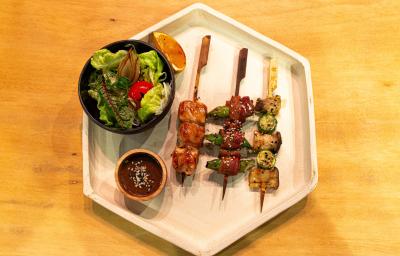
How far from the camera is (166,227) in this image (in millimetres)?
2992

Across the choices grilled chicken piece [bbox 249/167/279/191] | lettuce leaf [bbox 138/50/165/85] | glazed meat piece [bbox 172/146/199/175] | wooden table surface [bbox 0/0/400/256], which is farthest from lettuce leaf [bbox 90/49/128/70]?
grilled chicken piece [bbox 249/167/279/191]

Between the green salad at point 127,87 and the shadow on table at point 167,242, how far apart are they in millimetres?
734

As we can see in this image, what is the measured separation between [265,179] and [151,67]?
1.16 metres

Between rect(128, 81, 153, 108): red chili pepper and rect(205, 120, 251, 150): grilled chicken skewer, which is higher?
rect(128, 81, 153, 108): red chili pepper

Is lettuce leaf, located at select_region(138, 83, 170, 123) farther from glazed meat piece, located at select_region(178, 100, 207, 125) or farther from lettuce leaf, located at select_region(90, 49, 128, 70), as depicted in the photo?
lettuce leaf, located at select_region(90, 49, 128, 70)

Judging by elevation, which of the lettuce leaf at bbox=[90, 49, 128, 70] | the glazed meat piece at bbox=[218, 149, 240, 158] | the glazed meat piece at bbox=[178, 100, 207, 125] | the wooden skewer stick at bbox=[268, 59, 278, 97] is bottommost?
the glazed meat piece at bbox=[218, 149, 240, 158]

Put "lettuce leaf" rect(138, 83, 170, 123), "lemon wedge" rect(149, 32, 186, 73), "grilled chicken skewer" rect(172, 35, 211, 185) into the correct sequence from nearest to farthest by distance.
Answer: "lettuce leaf" rect(138, 83, 170, 123) → "grilled chicken skewer" rect(172, 35, 211, 185) → "lemon wedge" rect(149, 32, 186, 73)

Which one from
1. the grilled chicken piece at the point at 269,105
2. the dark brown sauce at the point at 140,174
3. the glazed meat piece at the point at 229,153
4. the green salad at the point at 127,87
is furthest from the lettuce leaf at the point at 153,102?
the grilled chicken piece at the point at 269,105

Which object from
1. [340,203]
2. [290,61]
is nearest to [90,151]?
[290,61]

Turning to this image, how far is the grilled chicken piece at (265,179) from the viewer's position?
298 centimetres

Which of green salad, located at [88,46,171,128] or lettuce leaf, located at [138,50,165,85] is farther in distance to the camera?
lettuce leaf, located at [138,50,165,85]

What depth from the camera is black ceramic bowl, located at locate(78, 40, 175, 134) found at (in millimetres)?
2854

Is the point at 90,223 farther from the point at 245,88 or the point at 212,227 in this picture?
the point at 245,88

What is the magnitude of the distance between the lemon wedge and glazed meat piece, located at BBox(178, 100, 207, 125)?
332mm
